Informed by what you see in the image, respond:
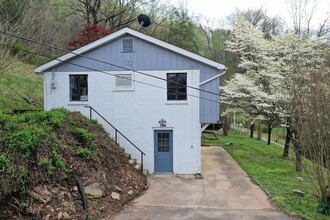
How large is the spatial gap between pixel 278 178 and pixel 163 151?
5.47 m

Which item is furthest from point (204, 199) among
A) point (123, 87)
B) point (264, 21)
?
point (264, 21)

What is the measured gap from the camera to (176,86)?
1474cm

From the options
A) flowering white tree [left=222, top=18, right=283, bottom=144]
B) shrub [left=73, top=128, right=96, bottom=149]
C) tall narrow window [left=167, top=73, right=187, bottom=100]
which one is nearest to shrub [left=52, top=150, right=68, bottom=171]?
shrub [left=73, top=128, right=96, bottom=149]

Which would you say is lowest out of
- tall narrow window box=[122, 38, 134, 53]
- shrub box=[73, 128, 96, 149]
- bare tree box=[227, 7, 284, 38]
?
shrub box=[73, 128, 96, 149]

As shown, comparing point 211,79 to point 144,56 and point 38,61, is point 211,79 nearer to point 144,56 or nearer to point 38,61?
point 144,56

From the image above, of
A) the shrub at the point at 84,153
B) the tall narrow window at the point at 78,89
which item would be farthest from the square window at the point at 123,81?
the shrub at the point at 84,153

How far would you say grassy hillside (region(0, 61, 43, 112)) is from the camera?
57.7 ft

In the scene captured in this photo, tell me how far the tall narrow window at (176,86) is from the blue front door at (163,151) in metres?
1.76

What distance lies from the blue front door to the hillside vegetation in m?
2.72

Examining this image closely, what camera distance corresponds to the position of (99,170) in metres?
10.8

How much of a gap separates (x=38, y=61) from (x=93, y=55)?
14.0 meters

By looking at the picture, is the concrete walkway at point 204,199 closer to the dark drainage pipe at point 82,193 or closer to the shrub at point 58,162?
the dark drainage pipe at point 82,193

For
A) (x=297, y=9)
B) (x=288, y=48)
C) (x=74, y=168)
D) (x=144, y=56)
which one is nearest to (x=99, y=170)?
(x=74, y=168)

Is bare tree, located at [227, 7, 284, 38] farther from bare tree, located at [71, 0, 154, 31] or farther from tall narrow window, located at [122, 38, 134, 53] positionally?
tall narrow window, located at [122, 38, 134, 53]
